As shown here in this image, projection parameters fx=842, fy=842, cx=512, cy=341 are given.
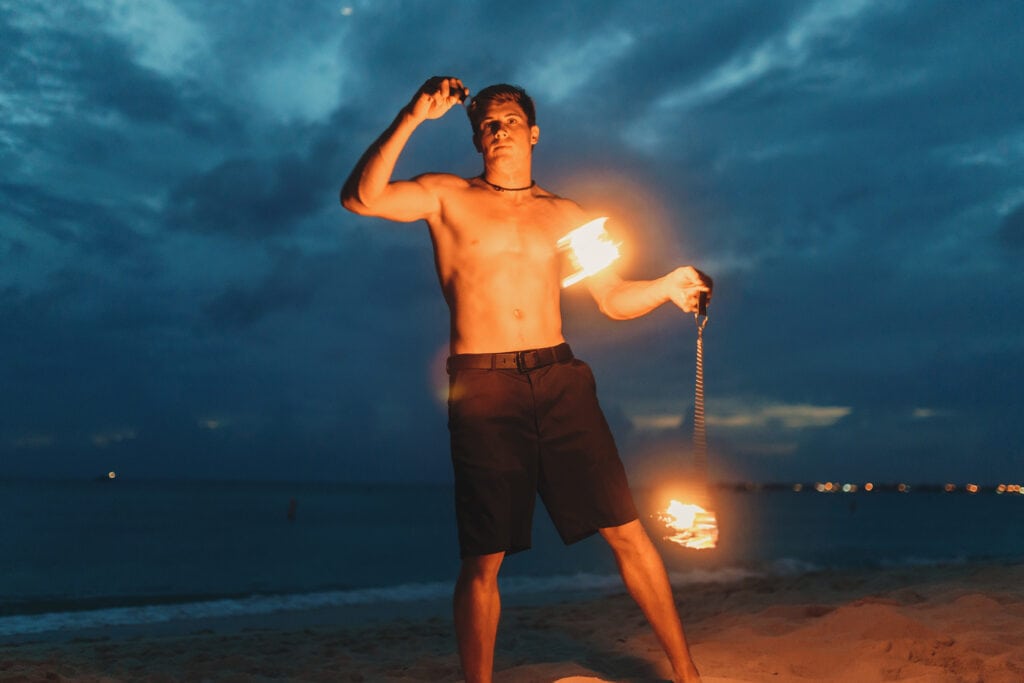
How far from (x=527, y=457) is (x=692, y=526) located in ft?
2.71

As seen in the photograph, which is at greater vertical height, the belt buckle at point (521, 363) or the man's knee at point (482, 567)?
the belt buckle at point (521, 363)

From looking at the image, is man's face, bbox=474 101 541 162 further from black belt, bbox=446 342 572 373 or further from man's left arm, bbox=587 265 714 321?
black belt, bbox=446 342 572 373

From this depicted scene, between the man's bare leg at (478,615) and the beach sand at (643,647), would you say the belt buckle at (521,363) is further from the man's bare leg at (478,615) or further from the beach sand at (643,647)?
the beach sand at (643,647)

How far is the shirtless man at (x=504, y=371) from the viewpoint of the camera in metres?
3.39

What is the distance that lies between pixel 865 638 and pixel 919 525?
53.1 m

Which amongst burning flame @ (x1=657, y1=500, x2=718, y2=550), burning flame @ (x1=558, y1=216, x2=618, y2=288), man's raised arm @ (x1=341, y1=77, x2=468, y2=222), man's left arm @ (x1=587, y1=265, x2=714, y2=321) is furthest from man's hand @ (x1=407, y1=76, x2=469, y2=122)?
burning flame @ (x1=657, y1=500, x2=718, y2=550)

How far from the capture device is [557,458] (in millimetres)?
3572

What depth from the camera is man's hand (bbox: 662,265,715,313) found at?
371 cm

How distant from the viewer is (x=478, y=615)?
3.46 metres

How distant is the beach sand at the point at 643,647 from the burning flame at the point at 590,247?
187 cm

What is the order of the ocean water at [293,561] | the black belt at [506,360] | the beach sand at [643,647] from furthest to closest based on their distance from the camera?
the ocean water at [293,561]
the beach sand at [643,647]
the black belt at [506,360]

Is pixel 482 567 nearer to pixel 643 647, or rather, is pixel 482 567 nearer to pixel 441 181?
pixel 441 181

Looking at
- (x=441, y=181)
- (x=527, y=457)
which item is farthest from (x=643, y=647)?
(x=441, y=181)

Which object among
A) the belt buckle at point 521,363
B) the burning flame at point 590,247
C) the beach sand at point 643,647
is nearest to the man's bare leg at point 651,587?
the beach sand at point 643,647
